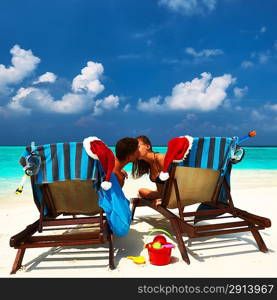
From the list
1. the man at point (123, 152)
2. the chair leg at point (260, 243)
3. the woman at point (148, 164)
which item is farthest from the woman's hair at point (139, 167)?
the chair leg at point (260, 243)

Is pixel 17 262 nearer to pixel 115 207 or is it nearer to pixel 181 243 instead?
pixel 115 207

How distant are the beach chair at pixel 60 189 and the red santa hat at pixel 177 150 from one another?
2.33 feet

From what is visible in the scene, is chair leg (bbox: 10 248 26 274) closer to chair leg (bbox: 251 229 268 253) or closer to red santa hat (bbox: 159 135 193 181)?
red santa hat (bbox: 159 135 193 181)

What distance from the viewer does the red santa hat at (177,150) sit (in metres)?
3.11

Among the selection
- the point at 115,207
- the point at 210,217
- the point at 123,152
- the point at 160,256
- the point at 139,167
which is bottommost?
the point at 160,256

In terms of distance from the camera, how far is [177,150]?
3102 millimetres

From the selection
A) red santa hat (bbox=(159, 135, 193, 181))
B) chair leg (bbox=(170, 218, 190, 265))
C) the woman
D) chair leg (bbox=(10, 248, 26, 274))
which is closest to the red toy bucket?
chair leg (bbox=(170, 218, 190, 265))

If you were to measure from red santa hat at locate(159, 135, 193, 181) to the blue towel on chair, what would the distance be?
51 centimetres

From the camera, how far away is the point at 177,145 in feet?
10.3

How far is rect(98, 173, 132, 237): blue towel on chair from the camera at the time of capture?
292cm

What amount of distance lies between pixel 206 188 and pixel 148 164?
945mm

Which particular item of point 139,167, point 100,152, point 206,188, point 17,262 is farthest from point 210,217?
point 17,262

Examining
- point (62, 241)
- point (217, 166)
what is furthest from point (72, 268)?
point (217, 166)
